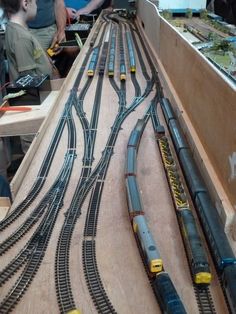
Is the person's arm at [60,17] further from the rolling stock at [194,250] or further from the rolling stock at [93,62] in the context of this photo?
the rolling stock at [194,250]

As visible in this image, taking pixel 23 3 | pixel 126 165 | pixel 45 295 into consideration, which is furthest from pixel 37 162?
pixel 23 3

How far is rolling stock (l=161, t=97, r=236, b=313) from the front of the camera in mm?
963

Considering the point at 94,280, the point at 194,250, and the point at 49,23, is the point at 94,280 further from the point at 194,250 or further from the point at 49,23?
the point at 49,23

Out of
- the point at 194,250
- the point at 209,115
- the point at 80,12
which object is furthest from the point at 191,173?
the point at 80,12

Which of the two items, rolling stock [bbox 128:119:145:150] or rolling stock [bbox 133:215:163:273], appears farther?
rolling stock [bbox 128:119:145:150]

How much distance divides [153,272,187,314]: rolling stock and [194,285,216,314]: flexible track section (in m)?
0.07

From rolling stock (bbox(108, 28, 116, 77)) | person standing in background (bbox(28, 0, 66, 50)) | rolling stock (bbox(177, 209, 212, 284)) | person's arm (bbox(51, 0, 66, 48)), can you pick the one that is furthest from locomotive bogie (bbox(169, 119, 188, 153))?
person's arm (bbox(51, 0, 66, 48))

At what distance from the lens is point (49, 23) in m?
5.16

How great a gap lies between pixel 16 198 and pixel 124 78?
1765 millimetres

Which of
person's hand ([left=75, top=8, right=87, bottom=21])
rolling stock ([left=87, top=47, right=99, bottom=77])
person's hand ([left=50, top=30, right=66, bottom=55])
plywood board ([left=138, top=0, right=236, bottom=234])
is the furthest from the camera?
person's hand ([left=75, top=8, right=87, bottom=21])

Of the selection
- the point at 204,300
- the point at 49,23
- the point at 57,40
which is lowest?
the point at 204,300

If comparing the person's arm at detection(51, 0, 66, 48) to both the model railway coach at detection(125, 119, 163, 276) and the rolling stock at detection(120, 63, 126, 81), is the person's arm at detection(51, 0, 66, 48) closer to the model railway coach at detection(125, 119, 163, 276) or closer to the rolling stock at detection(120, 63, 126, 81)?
the rolling stock at detection(120, 63, 126, 81)

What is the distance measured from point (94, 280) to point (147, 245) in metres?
0.20

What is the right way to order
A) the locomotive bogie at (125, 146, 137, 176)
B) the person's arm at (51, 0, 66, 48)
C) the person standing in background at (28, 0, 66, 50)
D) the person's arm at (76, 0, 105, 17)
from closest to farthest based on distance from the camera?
the locomotive bogie at (125, 146, 137, 176) → the person standing in background at (28, 0, 66, 50) → the person's arm at (51, 0, 66, 48) → the person's arm at (76, 0, 105, 17)
